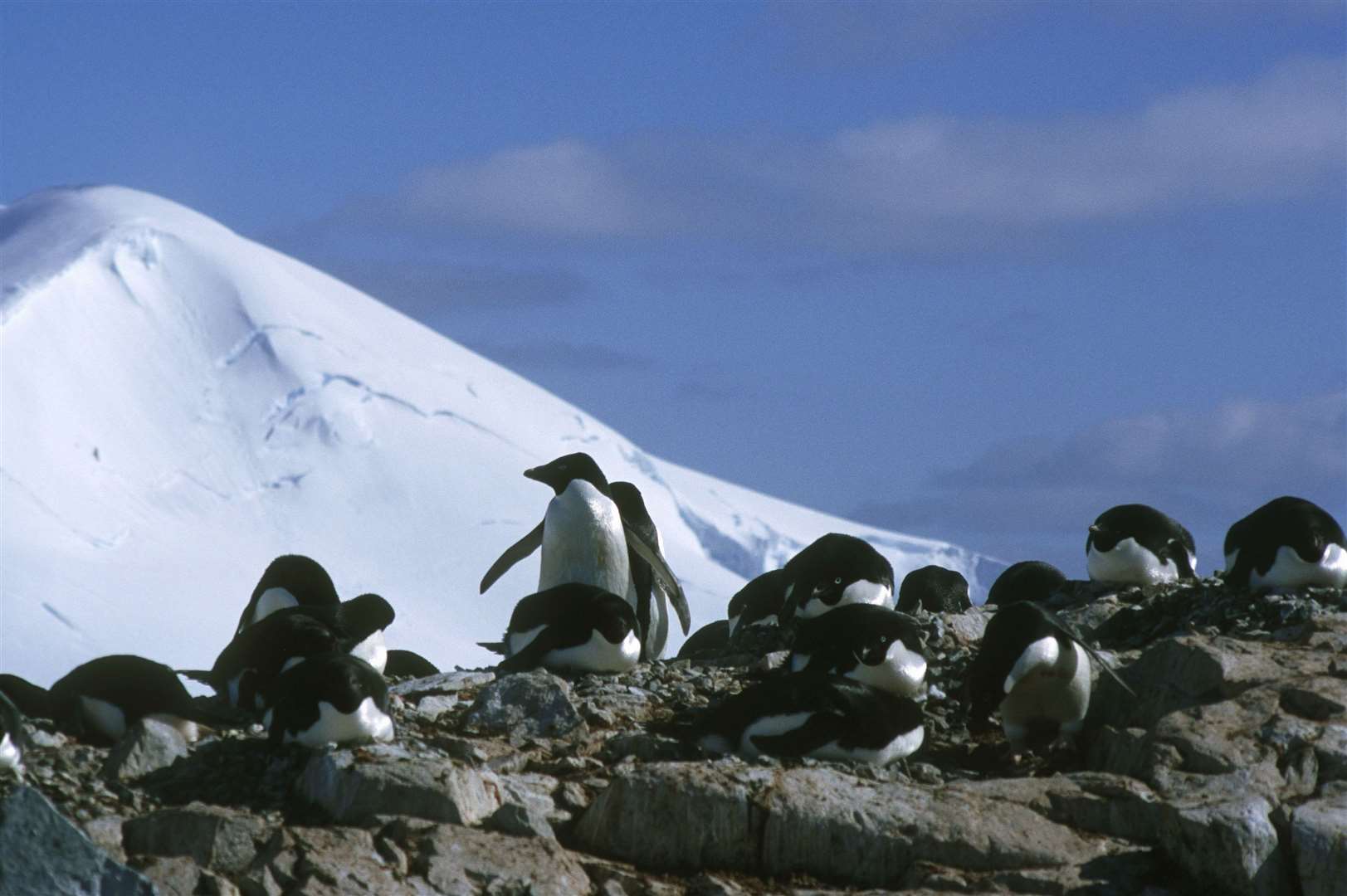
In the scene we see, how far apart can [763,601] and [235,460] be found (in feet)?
149

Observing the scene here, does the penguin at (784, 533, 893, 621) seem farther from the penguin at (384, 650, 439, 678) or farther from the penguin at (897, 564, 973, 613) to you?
the penguin at (384, 650, 439, 678)

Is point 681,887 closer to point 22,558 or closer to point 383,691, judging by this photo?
point 383,691

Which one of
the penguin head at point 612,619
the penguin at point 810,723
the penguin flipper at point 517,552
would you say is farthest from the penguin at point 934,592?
the penguin at point 810,723

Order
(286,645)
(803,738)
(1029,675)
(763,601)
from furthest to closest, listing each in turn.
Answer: (763,601), (286,645), (1029,675), (803,738)

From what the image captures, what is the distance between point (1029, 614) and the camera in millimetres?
8445

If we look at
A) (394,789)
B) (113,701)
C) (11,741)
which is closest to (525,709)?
(394,789)

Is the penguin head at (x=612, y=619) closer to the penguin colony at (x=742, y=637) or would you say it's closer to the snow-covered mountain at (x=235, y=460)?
the penguin colony at (x=742, y=637)

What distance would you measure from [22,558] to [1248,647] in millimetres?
42012

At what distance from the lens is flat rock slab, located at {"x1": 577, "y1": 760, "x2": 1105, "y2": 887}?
23.7ft

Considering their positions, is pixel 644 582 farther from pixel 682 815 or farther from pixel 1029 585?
pixel 682 815

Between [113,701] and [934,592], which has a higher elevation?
[934,592]

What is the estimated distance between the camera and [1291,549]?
10289 millimetres

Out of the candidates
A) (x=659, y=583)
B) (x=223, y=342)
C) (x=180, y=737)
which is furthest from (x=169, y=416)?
(x=180, y=737)

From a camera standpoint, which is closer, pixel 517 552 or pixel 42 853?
pixel 42 853
